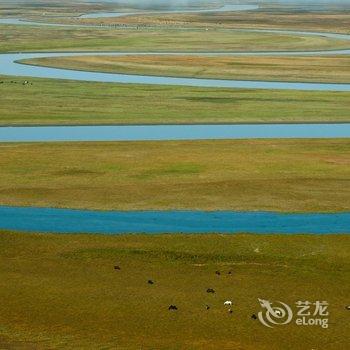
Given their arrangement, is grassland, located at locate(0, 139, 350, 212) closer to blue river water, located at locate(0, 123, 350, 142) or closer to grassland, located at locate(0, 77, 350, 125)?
blue river water, located at locate(0, 123, 350, 142)

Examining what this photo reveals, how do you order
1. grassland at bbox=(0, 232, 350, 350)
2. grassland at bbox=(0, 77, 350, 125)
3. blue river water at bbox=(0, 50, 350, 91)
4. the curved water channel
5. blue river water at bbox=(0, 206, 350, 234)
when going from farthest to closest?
blue river water at bbox=(0, 50, 350, 91), grassland at bbox=(0, 77, 350, 125), the curved water channel, blue river water at bbox=(0, 206, 350, 234), grassland at bbox=(0, 232, 350, 350)

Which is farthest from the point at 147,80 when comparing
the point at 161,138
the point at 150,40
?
the point at 150,40

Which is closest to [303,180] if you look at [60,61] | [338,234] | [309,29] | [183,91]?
[338,234]

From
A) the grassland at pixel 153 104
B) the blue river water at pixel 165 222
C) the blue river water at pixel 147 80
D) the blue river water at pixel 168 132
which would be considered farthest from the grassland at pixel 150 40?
the blue river water at pixel 165 222

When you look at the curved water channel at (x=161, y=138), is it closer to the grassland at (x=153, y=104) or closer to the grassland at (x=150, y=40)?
the grassland at (x=153, y=104)

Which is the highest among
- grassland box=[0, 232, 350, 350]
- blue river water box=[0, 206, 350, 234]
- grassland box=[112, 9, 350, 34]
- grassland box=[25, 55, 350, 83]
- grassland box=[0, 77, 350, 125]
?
grassland box=[0, 232, 350, 350]

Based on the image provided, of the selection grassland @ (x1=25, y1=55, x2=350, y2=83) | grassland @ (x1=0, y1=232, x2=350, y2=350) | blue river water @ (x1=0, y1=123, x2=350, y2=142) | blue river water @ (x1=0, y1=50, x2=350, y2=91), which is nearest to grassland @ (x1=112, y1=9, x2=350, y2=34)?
grassland @ (x1=25, y1=55, x2=350, y2=83)
